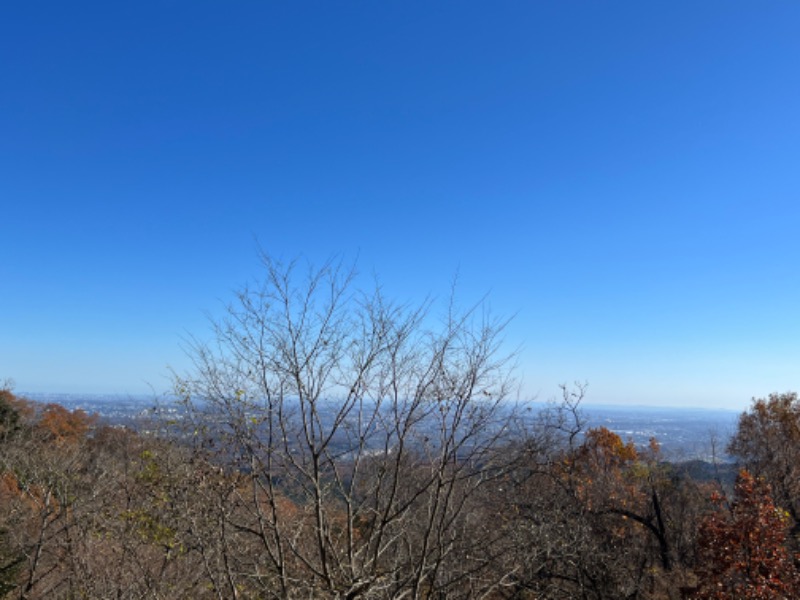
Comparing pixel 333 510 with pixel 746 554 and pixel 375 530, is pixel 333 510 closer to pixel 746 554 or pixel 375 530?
pixel 375 530

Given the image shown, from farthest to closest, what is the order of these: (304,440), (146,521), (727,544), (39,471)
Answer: (39,471) < (727,544) < (146,521) < (304,440)

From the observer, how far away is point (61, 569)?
11.1 m

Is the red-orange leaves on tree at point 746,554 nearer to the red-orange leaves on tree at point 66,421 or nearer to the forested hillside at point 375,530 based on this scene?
the forested hillside at point 375,530

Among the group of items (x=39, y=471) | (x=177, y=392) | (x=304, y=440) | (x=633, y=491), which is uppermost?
(x=177, y=392)

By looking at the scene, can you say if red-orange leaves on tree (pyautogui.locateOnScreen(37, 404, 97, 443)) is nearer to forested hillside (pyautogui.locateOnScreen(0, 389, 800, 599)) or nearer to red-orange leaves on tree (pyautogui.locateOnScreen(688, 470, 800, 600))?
forested hillside (pyautogui.locateOnScreen(0, 389, 800, 599))

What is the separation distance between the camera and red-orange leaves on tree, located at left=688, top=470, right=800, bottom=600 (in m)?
9.74

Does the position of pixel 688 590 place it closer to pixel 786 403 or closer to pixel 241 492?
pixel 241 492

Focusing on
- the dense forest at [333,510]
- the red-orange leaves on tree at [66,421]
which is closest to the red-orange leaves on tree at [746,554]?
the dense forest at [333,510]

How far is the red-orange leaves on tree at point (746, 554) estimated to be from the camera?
Answer: 9742 mm

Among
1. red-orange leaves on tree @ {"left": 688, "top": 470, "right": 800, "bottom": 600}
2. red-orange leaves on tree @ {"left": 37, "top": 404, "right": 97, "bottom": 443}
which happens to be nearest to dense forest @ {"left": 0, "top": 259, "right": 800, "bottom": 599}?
red-orange leaves on tree @ {"left": 688, "top": 470, "right": 800, "bottom": 600}

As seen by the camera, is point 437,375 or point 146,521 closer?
point 437,375

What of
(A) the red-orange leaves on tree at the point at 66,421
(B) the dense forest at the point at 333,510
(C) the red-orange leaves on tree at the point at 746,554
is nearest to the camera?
(B) the dense forest at the point at 333,510

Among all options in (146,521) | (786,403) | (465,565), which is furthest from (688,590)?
(786,403)

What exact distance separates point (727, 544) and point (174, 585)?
1154 cm
